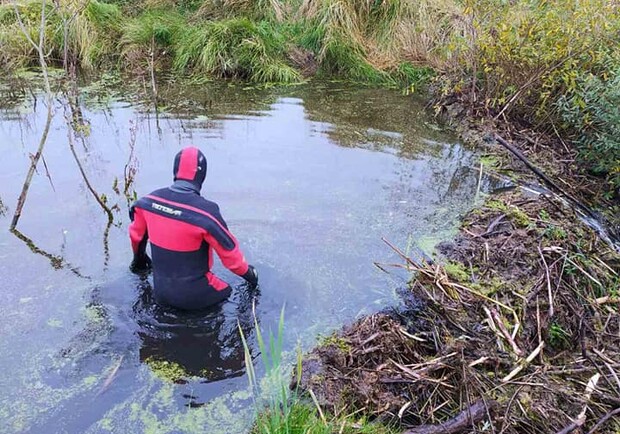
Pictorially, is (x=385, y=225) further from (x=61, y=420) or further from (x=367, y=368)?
(x=61, y=420)

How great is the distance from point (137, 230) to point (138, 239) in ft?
0.36

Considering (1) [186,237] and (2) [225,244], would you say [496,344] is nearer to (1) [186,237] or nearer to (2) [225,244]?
(2) [225,244]

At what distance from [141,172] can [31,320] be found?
2.59m


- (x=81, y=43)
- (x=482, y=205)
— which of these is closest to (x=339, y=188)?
(x=482, y=205)

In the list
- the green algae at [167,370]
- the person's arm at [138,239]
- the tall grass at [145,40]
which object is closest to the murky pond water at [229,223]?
the green algae at [167,370]

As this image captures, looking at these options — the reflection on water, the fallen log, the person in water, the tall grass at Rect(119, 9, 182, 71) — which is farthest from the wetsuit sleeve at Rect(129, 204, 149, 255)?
the tall grass at Rect(119, 9, 182, 71)

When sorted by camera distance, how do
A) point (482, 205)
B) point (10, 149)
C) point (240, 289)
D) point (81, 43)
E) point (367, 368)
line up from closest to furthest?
point (367, 368), point (240, 289), point (482, 205), point (10, 149), point (81, 43)

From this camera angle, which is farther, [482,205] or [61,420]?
[482,205]

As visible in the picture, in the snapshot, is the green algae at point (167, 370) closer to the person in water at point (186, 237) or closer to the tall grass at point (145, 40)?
the person in water at point (186, 237)

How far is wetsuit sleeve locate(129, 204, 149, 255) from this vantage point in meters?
3.67

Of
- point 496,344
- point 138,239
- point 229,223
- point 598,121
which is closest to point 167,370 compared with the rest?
point 138,239

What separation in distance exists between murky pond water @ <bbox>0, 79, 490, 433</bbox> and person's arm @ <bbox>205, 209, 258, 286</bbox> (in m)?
0.46

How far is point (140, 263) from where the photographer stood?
422cm

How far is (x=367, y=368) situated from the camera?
330 cm
